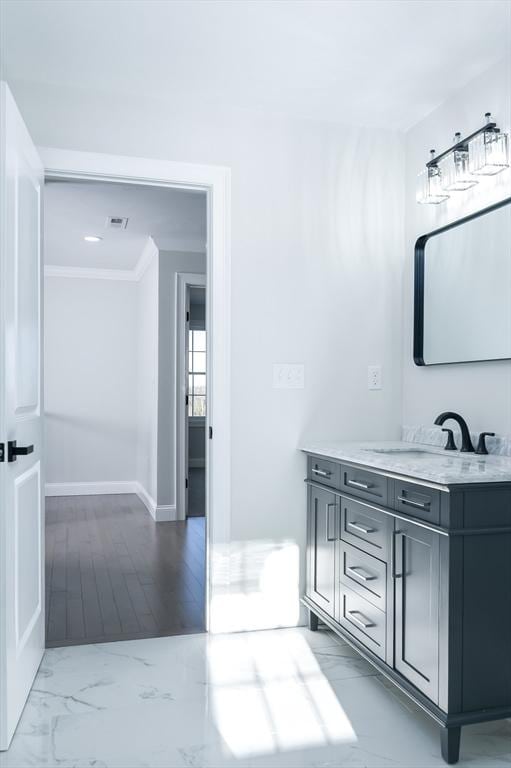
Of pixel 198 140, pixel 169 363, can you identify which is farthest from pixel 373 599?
pixel 169 363

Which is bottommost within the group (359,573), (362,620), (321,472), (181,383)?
(362,620)

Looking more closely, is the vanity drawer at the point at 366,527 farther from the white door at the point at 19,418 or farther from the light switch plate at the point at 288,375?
the white door at the point at 19,418

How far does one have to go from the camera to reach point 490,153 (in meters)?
Answer: 2.44

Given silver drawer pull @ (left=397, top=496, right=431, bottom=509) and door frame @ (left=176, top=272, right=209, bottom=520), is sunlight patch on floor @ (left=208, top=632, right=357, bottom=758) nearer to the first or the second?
silver drawer pull @ (left=397, top=496, right=431, bottom=509)

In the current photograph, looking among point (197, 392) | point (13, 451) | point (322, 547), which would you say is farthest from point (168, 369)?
point (13, 451)

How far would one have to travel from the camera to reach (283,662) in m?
2.64

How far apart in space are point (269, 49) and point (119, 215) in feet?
8.20

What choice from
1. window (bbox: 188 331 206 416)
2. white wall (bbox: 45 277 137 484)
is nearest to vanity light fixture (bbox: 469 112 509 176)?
white wall (bbox: 45 277 137 484)

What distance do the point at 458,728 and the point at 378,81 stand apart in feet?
8.12

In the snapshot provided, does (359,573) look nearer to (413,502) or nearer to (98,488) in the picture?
(413,502)

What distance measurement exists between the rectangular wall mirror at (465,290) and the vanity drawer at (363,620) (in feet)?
3.52

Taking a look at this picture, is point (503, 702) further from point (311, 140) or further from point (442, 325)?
point (311, 140)

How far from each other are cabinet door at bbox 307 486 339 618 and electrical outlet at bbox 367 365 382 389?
62 centimetres

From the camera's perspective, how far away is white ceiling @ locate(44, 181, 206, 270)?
4.20 metres
